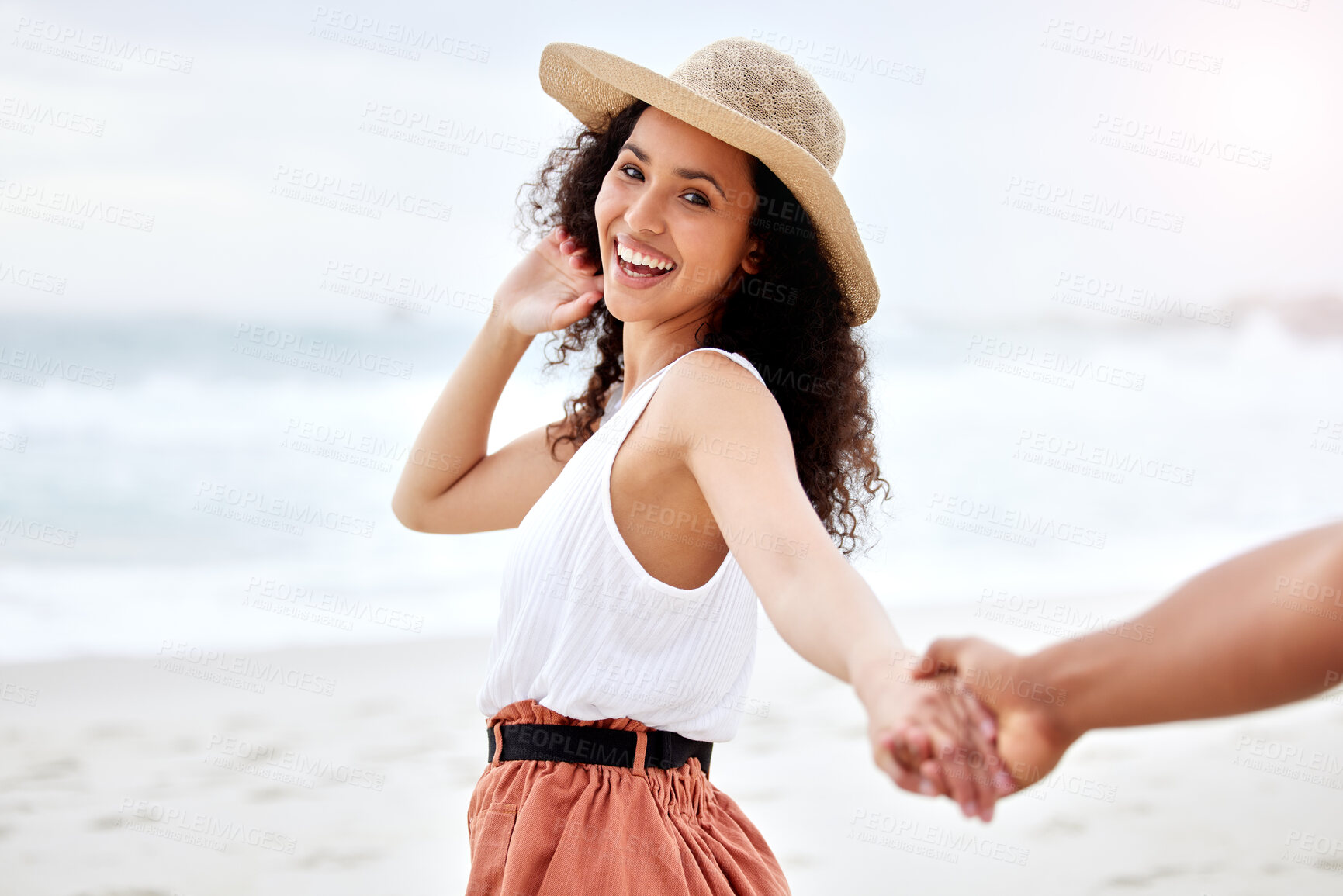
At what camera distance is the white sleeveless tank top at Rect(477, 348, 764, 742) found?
1.55 metres

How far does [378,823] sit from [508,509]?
2.56 meters

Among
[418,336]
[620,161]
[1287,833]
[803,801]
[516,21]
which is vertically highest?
[516,21]

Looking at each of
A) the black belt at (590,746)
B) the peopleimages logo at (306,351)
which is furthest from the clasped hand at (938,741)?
the peopleimages logo at (306,351)

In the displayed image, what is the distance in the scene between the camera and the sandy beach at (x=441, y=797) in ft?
13.1

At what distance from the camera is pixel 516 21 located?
13.0m

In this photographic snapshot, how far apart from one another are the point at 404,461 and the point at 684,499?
7187 mm

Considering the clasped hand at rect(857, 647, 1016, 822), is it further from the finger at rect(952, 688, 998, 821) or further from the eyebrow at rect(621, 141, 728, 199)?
the eyebrow at rect(621, 141, 728, 199)

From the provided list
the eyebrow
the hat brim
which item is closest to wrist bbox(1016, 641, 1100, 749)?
the hat brim

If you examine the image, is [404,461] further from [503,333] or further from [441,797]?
[503,333]

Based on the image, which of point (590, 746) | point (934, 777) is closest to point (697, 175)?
point (590, 746)

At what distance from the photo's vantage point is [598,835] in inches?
61.7

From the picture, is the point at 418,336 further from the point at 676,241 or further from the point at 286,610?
the point at 676,241

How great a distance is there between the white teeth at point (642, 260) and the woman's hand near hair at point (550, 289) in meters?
0.30

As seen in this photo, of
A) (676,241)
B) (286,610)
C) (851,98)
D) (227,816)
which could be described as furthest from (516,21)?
(676,241)
